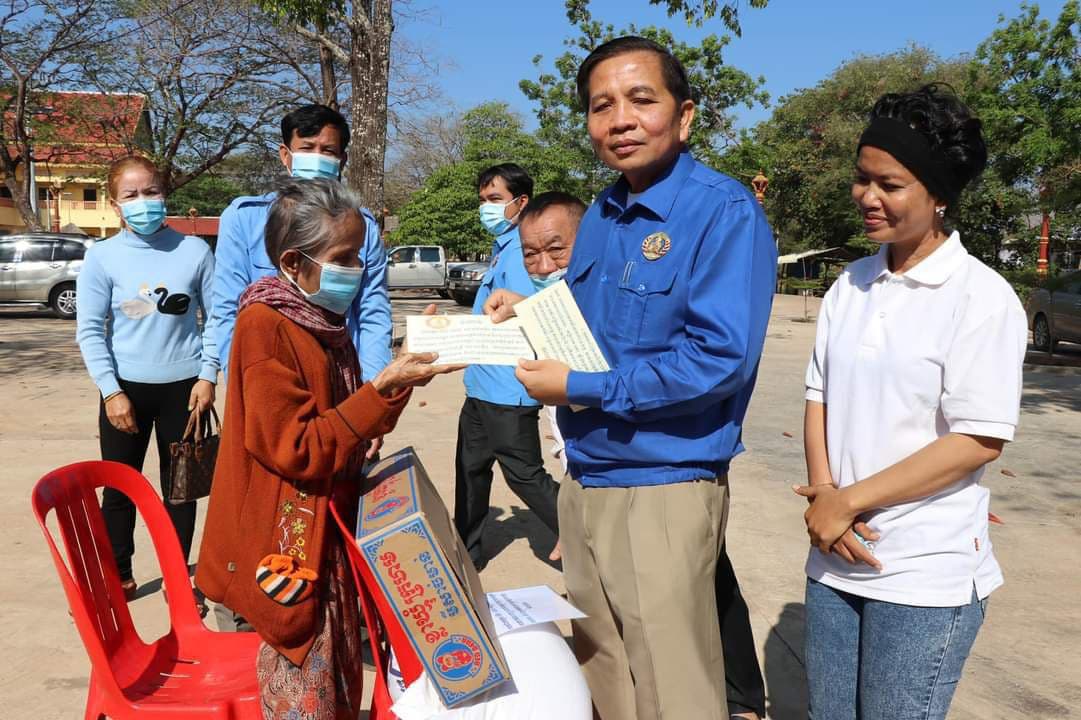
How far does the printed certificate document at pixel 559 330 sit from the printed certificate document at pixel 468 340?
34 millimetres

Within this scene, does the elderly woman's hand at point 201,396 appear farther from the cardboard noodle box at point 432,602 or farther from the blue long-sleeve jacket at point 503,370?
the cardboard noodle box at point 432,602

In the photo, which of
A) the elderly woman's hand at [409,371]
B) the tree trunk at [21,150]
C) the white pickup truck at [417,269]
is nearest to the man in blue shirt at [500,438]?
the elderly woman's hand at [409,371]

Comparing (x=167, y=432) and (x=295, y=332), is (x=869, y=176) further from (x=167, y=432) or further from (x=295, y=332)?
(x=167, y=432)

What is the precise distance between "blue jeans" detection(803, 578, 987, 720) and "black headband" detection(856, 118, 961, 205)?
87 cm

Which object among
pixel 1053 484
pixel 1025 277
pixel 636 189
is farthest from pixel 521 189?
pixel 1025 277

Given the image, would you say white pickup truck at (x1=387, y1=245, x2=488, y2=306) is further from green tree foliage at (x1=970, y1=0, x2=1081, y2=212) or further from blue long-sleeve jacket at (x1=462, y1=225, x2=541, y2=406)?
blue long-sleeve jacket at (x1=462, y1=225, x2=541, y2=406)

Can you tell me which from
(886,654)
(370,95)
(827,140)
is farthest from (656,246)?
(827,140)

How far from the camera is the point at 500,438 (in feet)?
13.7

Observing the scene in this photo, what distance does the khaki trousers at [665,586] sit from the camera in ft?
6.17

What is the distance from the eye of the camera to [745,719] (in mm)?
2863

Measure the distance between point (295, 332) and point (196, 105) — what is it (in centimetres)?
2147

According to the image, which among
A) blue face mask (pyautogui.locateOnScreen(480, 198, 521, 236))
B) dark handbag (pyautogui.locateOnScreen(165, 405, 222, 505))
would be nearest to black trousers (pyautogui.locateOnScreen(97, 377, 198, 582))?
dark handbag (pyautogui.locateOnScreen(165, 405, 222, 505))

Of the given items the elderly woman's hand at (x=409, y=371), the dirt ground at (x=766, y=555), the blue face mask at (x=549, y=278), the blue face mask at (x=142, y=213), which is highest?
the blue face mask at (x=142, y=213)

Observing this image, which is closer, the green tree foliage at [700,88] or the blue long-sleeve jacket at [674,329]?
the blue long-sleeve jacket at [674,329]
